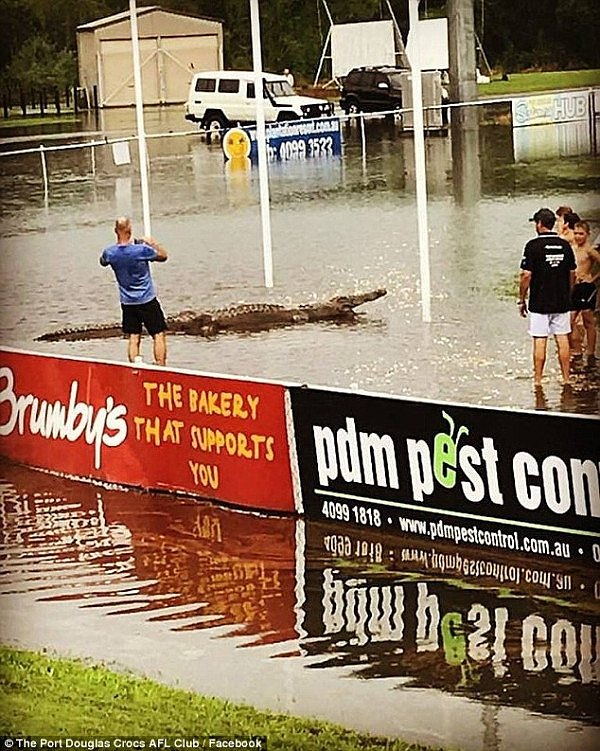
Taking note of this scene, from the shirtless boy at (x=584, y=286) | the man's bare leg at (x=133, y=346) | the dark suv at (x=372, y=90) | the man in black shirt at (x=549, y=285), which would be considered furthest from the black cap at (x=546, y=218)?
the man's bare leg at (x=133, y=346)

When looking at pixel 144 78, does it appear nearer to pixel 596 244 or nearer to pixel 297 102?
pixel 297 102

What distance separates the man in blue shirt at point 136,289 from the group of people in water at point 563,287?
5.75ft

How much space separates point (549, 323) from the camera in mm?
6383

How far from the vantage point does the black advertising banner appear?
488 cm

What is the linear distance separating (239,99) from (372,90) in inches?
25.4

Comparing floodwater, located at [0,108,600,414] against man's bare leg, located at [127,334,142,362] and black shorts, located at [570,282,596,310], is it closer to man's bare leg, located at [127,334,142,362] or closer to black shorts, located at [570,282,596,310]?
man's bare leg, located at [127,334,142,362]

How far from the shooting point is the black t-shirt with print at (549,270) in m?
6.23

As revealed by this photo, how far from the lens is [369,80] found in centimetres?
669

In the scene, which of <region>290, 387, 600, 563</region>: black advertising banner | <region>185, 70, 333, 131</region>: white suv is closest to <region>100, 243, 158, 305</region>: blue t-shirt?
<region>185, 70, 333, 131</region>: white suv

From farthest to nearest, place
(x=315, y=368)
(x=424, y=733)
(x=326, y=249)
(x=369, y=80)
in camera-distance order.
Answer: (x=326, y=249)
(x=315, y=368)
(x=369, y=80)
(x=424, y=733)

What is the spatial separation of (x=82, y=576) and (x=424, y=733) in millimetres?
1731

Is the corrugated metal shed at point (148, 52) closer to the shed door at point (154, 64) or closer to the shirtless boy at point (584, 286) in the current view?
the shed door at point (154, 64)

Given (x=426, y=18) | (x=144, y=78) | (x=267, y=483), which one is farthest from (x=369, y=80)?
(x=267, y=483)

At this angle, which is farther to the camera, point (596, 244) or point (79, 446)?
point (79, 446)
